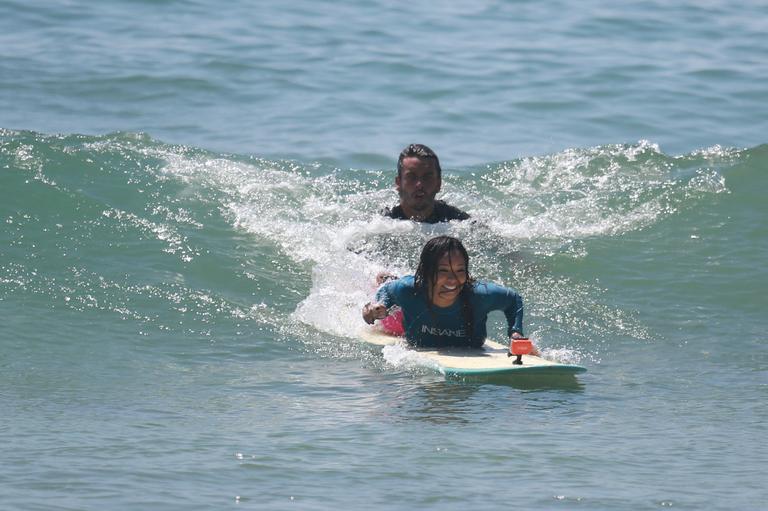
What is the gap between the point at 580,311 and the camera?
35.3ft

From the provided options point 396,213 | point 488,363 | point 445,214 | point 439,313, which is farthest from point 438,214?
point 488,363

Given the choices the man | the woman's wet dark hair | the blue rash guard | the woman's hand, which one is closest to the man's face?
the man

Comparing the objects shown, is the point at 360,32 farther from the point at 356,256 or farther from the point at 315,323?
the point at 315,323

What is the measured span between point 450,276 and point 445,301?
266 millimetres

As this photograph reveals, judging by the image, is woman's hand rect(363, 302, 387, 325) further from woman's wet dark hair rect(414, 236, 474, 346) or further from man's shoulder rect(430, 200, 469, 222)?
man's shoulder rect(430, 200, 469, 222)

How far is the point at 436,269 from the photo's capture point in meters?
8.96

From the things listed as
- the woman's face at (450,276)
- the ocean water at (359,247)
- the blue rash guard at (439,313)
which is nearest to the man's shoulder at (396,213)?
the ocean water at (359,247)

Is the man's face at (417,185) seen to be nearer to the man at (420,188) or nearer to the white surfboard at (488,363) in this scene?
the man at (420,188)

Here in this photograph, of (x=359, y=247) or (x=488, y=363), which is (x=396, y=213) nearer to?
(x=359, y=247)

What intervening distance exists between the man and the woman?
234 cm

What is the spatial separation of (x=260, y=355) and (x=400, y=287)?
3.52 feet

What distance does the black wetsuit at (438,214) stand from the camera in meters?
11.9

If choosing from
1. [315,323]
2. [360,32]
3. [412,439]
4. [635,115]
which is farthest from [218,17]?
[412,439]

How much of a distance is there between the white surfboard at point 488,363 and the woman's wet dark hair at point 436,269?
0.76 feet
